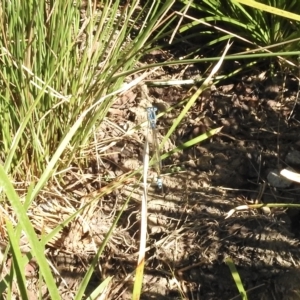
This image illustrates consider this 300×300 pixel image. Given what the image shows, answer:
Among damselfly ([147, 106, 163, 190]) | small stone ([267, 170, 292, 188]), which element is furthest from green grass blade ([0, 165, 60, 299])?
small stone ([267, 170, 292, 188])

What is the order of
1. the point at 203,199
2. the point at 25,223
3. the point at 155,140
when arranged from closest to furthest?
1. the point at 25,223
2. the point at 155,140
3. the point at 203,199

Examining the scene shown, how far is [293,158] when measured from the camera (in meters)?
1.83

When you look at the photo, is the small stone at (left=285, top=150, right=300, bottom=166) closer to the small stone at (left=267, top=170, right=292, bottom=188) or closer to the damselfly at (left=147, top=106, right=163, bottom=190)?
the small stone at (left=267, top=170, right=292, bottom=188)

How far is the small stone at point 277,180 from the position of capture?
69.6 inches

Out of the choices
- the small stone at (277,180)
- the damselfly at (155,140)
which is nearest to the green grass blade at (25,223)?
the damselfly at (155,140)

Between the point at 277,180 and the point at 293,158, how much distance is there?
94 millimetres

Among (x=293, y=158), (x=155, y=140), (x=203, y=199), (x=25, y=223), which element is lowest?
(x=203, y=199)

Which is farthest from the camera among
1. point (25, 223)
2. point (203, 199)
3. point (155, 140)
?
point (203, 199)

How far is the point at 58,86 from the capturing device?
1.67 meters

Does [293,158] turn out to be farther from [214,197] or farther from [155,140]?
[155,140]

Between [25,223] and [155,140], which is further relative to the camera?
[155,140]

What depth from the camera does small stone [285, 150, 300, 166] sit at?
182 cm

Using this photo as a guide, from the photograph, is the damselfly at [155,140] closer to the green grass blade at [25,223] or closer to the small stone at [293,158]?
the small stone at [293,158]

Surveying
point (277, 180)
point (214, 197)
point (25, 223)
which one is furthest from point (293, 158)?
point (25, 223)
